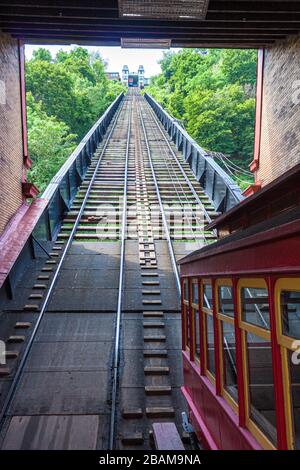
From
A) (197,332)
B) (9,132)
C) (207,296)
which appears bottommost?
(197,332)

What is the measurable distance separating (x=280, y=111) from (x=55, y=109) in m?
25.6

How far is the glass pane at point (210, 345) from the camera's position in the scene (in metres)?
3.53

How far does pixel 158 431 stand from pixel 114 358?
74.2 inches

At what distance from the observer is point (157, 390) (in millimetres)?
5184

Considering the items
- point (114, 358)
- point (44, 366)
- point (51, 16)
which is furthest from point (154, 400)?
point (51, 16)

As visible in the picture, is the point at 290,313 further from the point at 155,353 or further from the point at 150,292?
the point at 150,292

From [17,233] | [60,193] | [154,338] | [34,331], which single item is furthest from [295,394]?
[60,193]

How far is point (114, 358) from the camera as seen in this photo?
5840 mm

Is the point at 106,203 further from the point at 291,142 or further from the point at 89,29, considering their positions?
the point at 291,142

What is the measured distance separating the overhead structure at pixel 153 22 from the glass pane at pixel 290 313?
6.50m

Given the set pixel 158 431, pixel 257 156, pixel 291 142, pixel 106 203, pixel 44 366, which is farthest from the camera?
pixel 106 203

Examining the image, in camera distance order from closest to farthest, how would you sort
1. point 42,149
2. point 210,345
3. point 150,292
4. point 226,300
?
point 226,300
point 210,345
point 150,292
point 42,149

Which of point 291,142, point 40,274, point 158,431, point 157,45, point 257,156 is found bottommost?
point 158,431
